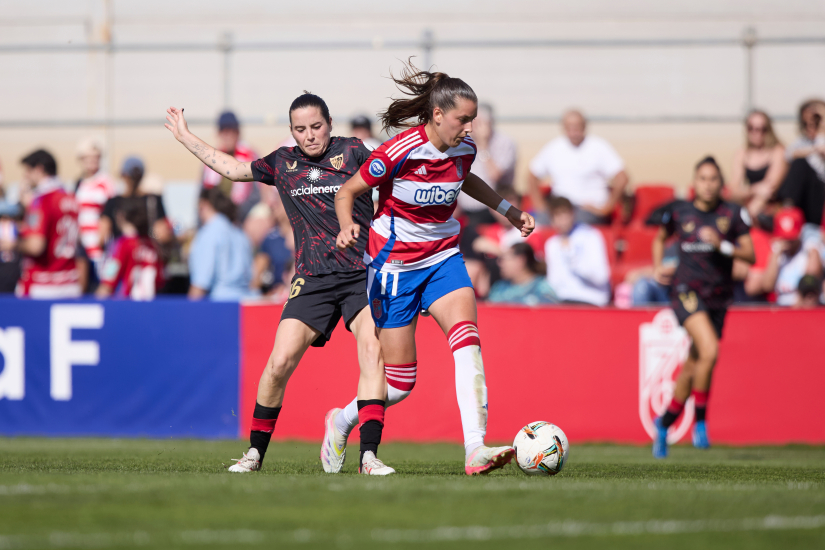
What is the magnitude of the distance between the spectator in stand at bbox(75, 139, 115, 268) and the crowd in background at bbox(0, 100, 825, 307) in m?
0.02

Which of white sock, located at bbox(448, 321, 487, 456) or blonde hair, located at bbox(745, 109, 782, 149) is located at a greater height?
blonde hair, located at bbox(745, 109, 782, 149)

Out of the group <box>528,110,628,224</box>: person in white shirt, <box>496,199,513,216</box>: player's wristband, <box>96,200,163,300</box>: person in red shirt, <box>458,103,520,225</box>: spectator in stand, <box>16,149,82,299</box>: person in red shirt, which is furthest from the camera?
<box>458,103,520,225</box>: spectator in stand

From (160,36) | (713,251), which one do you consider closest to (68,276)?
(160,36)

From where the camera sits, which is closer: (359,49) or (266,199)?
(266,199)

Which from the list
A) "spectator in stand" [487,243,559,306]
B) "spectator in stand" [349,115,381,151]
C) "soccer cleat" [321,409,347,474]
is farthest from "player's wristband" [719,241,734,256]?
"soccer cleat" [321,409,347,474]

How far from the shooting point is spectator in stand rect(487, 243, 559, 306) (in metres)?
11.1

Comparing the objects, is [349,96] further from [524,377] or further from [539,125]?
[524,377]

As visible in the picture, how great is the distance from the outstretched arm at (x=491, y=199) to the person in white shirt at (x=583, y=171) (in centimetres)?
669

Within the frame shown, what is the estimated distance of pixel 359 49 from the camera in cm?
1455

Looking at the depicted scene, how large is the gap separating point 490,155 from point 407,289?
7.67 metres

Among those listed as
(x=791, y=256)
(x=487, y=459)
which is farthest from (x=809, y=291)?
(x=487, y=459)

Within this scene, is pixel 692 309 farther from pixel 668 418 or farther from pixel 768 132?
pixel 768 132

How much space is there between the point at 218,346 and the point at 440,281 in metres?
5.34

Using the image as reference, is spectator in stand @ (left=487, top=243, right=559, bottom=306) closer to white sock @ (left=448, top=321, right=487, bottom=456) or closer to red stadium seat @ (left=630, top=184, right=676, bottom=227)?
red stadium seat @ (left=630, top=184, right=676, bottom=227)
